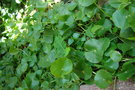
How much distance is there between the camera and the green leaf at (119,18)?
3.56ft

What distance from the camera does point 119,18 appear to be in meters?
1.10

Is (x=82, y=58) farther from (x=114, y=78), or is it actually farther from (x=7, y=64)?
(x=7, y=64)

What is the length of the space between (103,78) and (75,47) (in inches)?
15.1

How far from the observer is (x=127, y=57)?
1.18 m

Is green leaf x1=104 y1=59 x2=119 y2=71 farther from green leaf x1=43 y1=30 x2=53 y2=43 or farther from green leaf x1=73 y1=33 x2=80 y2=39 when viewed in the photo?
green leaf x1=43 y1=30 x2=53 y2=43

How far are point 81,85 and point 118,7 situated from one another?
0.46 m

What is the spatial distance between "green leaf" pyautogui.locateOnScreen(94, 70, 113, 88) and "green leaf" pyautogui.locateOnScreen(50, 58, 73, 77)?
139 mm

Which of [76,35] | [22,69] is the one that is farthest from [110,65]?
[22,69]

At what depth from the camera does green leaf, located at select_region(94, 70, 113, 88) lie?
44.5 inches

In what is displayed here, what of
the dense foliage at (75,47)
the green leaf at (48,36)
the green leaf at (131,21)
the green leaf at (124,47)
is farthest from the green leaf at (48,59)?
the green leaf at (131,21)

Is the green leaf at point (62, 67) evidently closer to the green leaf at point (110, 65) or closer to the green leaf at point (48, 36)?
the green leaf at point (110, 65)

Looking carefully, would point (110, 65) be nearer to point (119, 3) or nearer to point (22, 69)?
point (119, 3)

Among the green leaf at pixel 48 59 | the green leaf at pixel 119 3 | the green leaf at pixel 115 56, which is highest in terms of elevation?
the green leaf at pixel 119 3

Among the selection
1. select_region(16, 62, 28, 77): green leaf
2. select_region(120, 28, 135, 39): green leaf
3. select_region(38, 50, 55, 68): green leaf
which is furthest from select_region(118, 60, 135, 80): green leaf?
select_region(16, 62, 28, 77): green leaf
